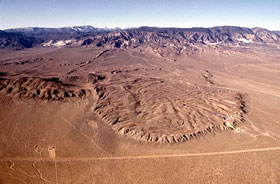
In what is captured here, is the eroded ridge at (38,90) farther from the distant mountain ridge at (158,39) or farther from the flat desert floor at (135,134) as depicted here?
the distant mountain ridge at (158,39)

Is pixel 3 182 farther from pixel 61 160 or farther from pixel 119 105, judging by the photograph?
pixel 119 105

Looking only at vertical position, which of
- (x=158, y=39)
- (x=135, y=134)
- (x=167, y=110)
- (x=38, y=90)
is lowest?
(x=135, y=134)

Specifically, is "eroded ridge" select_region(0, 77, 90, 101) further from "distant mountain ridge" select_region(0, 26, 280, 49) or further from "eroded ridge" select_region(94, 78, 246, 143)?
"distant mountain ridge" select_region(0, 26, 280, 49)

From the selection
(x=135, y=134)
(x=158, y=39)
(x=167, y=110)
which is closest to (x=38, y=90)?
(x=135, y=134)

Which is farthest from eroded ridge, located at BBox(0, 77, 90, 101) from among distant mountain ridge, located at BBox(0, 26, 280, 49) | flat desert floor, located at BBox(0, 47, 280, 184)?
distant mountain ridge, located at BBox(0, 26, 280, 49)

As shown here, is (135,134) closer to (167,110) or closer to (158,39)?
(167,110)

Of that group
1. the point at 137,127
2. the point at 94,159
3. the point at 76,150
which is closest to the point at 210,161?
the point at 137,127

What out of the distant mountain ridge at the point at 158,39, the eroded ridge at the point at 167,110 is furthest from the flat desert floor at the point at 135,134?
the distant mountain ridge at the point at 158,39
